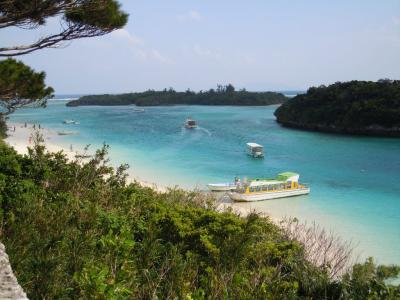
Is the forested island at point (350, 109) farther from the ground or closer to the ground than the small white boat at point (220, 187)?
farther from the ground

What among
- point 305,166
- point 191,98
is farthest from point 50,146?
point 191,98

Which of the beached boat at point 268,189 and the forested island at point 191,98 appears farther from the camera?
the forested island at point 191,98

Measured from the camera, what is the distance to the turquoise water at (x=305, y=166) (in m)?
18.1

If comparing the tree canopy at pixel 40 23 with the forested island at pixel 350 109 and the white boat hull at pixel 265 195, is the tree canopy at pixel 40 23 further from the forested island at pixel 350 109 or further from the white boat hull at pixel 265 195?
the forested island at pixel 350 109

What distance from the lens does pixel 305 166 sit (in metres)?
32.1

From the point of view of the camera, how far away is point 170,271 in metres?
5.00

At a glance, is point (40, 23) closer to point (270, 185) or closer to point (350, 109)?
point (270, 185)

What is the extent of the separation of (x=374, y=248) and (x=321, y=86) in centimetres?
5595

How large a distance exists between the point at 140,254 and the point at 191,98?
150 metres

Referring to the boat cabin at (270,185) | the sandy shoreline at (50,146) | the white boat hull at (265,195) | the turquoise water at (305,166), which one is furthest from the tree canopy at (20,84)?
the boat cabin at (270,185)

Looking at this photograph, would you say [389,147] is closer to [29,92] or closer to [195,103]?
[29,92]

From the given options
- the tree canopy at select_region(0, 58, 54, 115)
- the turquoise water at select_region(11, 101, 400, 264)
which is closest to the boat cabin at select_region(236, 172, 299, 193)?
the turquoise water at select_region(11, 101, 400, 264)

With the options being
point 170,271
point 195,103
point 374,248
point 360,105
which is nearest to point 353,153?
point 360,105

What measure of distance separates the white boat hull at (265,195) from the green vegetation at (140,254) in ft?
40.5
